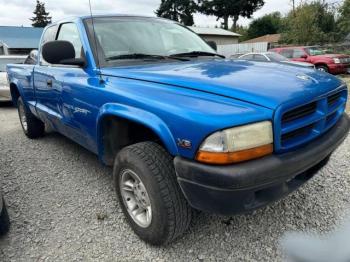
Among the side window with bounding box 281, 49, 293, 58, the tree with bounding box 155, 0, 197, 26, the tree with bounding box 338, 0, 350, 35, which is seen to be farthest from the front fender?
the tree with bounding box 155, 0, 197, 26

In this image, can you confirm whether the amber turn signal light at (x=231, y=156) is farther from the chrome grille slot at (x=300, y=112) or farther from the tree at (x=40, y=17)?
the tree at (x=40, y=17)

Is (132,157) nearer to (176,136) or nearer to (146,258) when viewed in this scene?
(176,136)

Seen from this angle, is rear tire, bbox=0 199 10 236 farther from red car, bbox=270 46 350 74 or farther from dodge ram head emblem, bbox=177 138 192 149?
red car, bbox=270 46 350 74

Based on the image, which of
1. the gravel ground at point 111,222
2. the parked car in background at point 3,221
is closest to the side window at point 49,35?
the gravel ground at point 111,222

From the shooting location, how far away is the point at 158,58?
Result: 3.15 metres

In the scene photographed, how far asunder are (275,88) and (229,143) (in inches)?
22.0

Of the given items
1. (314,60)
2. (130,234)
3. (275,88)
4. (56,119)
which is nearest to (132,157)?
(130,234)

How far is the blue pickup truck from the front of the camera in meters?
1.97

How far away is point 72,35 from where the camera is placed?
11.7ft

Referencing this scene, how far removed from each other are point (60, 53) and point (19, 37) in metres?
31.7

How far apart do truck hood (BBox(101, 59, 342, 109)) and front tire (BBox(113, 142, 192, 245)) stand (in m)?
0.54

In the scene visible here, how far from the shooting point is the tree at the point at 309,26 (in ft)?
87.6

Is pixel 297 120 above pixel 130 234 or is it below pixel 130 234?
above

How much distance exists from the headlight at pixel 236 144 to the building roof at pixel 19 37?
1183 inches
